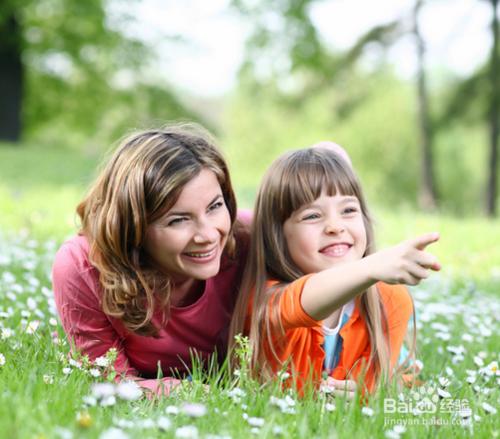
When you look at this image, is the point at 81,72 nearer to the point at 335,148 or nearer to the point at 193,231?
the point at 335,148

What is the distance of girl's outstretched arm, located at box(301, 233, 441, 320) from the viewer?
1979 millimetres

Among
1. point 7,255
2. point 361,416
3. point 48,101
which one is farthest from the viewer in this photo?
point 48,101

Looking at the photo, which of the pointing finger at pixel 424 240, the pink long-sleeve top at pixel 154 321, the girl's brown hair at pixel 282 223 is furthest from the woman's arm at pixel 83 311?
the pointing finger at pixel 424 240

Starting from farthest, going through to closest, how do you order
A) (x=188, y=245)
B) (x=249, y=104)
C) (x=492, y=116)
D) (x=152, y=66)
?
(x=249, y=104)
(x=152, y=66)
(x=492, y=116)
(x=188, y=245)

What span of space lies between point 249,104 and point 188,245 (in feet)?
116

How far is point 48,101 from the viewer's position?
74.5ft

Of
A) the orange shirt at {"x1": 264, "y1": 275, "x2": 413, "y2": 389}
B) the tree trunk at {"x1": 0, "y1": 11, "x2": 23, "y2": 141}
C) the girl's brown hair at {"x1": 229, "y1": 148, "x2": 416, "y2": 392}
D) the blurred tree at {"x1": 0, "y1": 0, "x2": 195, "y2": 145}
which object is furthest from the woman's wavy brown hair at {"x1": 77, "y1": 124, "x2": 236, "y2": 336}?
the tree trunk at {"x1": 0, "y1": 11, "x2": 23, "y2": 141}

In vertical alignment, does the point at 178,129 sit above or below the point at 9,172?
above

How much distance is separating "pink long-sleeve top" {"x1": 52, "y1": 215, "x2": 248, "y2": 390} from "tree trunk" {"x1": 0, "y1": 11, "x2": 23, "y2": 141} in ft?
56.2

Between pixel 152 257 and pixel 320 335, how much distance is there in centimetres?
74

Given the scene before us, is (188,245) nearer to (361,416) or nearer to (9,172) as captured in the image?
(361,416)

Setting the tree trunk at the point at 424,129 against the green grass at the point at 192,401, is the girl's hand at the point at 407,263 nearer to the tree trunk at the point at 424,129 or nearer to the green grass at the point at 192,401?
the green grass at the point at 192,401

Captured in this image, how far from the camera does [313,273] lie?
8.73ft

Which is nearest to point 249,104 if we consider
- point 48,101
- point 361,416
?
point 48,101
